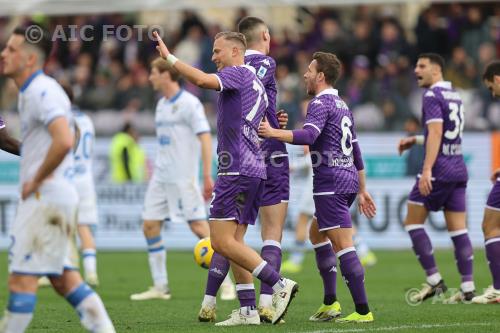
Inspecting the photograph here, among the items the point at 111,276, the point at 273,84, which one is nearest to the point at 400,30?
the point at 111,276

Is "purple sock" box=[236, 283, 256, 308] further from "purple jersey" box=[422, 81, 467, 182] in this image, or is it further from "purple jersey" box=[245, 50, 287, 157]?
"purple jersey" box=[422, 81, 467, 182]

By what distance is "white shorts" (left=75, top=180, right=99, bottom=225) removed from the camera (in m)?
15.5

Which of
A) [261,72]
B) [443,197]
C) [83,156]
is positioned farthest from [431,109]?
[83,156]

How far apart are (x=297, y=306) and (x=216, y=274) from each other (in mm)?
1907

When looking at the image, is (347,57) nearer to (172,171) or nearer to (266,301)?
(172,171)

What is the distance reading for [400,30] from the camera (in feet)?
80.2

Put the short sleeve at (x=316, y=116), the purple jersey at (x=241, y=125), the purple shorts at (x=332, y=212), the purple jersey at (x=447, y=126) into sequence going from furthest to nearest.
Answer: the purple jersey at (x=447, y=126) → the purple shorts at (x=332, y=212) → the short sleeve at (x=316, y=116) → the purple jersey at (x=241, y=125)

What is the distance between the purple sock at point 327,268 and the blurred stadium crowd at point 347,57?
11312mm

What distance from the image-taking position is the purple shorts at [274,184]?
10.6m

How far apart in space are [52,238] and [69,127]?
756 mm

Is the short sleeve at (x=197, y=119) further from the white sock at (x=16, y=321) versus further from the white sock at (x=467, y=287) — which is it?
the white sock at (x=16, y=321)

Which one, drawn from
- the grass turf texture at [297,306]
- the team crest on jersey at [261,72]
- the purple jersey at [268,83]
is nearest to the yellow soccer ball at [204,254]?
the grass turf texture at [297,306]

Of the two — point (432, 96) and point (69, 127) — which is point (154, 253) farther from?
point (69, 127)

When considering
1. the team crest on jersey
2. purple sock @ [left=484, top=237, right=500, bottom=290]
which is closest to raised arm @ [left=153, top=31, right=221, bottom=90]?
the team crest on jersey
